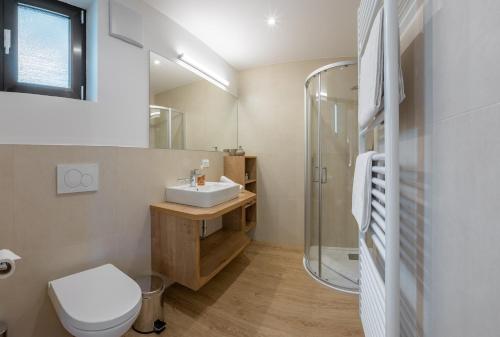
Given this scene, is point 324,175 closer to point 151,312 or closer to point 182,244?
point 182,244

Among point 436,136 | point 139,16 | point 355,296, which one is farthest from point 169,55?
point 355,296

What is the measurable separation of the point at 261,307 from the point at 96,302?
3.73 ft

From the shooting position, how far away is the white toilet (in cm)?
96

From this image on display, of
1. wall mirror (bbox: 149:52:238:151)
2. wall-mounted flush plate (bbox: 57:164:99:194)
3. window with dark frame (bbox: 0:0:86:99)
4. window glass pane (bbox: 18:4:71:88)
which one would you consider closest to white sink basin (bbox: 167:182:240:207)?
wall mirror (bbox: 149:52:238:151)

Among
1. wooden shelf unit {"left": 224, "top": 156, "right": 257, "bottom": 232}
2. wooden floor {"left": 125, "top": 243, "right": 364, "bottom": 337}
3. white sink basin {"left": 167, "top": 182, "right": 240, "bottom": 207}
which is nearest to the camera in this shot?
wooden floor {"left": 125, "top": 243, "right": 364, "bottom": 337}

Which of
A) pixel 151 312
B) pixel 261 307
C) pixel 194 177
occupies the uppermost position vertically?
pixel 194 177

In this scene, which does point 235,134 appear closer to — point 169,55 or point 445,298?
point 169,55

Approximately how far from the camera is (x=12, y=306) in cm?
114

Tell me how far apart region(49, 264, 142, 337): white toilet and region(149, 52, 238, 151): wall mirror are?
0.98 m

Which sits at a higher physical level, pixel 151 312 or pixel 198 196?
pixel 198 196

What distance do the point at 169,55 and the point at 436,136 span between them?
206 cm

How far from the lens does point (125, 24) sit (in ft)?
5.17

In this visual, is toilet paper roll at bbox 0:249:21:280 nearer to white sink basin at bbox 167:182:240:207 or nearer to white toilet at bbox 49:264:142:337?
white toilet at bbox 49:264:142:337

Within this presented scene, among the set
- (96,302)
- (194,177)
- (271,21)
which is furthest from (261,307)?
(271,21)
